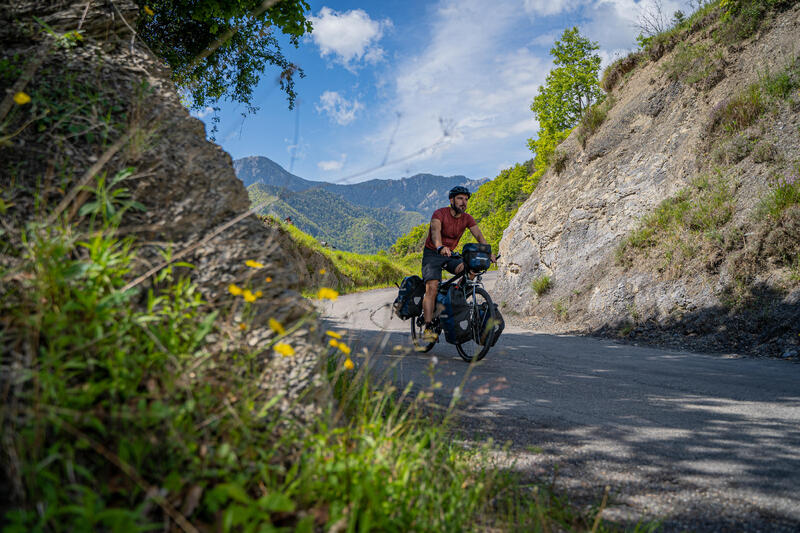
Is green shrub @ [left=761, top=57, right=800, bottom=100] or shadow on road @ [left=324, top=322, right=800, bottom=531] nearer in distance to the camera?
shadow on road @ [left=324, top=322, right=800, bottom=531]

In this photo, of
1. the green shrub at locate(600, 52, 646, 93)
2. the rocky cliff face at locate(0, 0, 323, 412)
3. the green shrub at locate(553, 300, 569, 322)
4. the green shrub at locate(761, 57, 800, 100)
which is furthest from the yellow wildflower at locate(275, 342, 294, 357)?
the green shrub at locate(600, 52, 646, 93)

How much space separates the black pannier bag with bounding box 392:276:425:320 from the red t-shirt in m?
0.82

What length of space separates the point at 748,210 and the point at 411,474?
883 centimetres

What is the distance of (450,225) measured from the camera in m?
6.44

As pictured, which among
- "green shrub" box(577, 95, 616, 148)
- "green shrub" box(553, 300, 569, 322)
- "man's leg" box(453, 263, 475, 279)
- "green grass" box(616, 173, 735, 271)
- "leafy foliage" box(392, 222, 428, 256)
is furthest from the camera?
"leafy foliage" box(392, 222, 428, 256)

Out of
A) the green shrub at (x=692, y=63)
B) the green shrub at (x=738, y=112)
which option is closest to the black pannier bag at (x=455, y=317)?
the green shrub at (x=738, y=112)

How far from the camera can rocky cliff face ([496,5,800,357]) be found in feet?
22.4

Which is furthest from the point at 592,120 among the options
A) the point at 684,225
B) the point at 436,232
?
the point at 436,232

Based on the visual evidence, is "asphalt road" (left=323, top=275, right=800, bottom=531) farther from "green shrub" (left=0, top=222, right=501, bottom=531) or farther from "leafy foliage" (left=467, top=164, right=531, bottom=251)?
"leafy foliage" (left=467, top=164, right=531, bottom=251)

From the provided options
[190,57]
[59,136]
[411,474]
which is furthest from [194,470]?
[190,57]

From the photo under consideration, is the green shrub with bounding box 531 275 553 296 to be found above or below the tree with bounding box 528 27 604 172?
below

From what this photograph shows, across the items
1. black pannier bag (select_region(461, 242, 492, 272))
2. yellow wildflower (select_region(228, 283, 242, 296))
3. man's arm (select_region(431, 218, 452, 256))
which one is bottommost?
yellow wildflower (select_region(228, 283, 242, 296))

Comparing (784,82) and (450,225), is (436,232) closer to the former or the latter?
(450,225)

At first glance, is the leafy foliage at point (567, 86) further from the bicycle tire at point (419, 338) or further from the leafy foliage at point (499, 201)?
the bicycle tire at point (419, 338)
